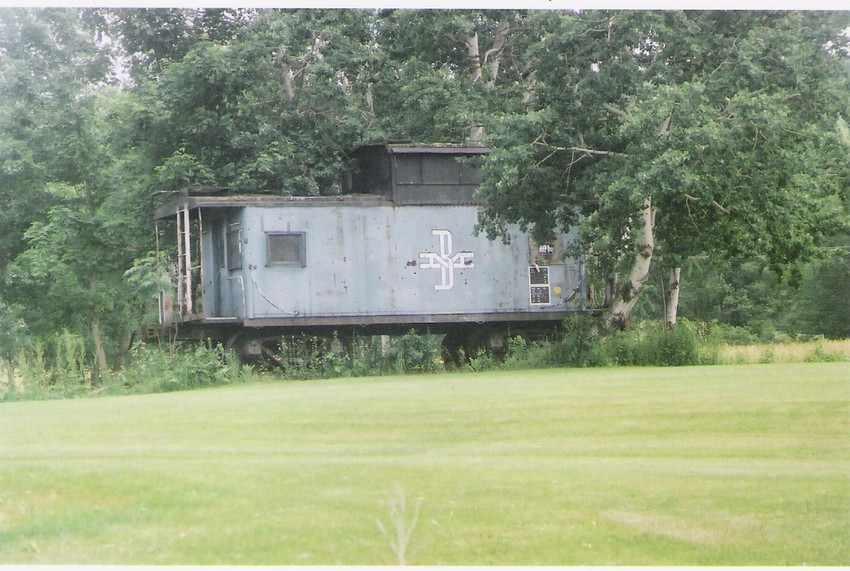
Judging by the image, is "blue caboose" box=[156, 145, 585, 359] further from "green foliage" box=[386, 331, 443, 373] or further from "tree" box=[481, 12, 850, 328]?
"tree" box=[481, 12, 850, 328]

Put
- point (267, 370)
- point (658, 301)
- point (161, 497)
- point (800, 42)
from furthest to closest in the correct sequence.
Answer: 1. point (658, 301)
2. point (267, 370)
3. point (800, 42)
4. point (161, 497)

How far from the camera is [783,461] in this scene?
928 cm

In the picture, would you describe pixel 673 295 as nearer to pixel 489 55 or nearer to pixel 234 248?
pixel 489 55

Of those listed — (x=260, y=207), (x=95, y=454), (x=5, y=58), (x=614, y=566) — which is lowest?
(x=614, y=566)

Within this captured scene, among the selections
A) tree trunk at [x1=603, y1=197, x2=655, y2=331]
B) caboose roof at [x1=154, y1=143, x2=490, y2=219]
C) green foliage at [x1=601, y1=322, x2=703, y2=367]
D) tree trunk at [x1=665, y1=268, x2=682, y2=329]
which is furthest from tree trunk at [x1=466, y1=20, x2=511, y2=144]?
green foliage at [x1=601, y1=322, x2=703, y2=367]

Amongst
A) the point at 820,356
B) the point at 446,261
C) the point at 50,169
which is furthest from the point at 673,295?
the point at 50,169

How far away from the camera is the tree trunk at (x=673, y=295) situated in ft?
66.5

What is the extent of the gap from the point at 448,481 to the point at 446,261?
488 inches

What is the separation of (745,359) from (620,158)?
11.2 ft

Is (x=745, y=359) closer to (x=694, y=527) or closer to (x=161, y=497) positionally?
(x=694, y=527)

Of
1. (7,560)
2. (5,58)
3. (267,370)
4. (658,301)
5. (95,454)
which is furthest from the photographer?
(658,301)

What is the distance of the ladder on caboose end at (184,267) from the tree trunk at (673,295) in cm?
800

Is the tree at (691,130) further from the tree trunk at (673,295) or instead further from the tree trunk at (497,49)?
the tree trunk at (497,49)

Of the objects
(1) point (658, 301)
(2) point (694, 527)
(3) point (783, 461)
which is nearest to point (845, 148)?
(1) point (658, 301)
